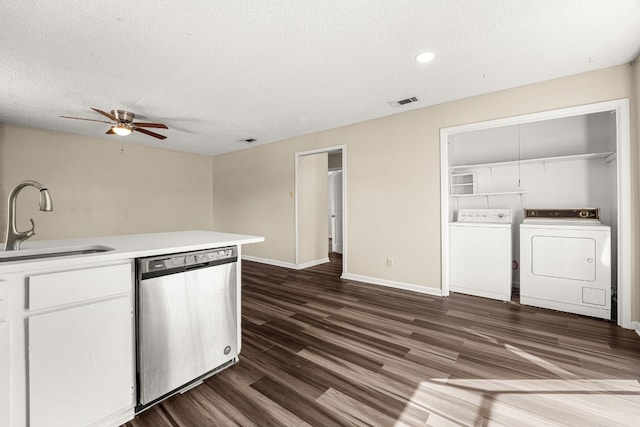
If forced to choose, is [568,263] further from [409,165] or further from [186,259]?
[186,259]

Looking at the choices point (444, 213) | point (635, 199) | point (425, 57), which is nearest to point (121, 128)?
point (425, 57)

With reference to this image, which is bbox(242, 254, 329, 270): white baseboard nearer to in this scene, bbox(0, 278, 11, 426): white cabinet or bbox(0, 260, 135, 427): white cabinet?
bbox(0, 260, 135, 427): white cabinet

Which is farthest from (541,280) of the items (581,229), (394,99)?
(394,99)

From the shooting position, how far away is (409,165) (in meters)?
3.53

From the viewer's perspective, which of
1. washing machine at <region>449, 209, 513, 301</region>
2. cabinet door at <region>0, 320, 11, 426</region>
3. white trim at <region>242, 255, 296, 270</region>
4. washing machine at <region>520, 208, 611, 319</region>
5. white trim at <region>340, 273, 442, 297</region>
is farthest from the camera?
white trim at <region>242, 255, 296, 270</region>

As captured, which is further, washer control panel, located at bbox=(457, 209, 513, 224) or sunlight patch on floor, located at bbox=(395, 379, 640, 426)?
washer control panel, located at bbox=(457, 209, 513, 224)

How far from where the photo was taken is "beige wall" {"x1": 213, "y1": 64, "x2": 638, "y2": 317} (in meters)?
2.61

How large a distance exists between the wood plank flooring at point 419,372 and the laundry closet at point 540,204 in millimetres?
412

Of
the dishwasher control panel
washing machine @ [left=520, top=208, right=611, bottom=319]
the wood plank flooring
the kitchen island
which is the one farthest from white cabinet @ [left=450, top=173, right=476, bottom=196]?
the kitchen island

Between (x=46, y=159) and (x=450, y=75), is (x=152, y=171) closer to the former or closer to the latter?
(x=46, y=159)

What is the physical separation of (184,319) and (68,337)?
503 mm

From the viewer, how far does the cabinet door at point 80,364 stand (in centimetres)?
111

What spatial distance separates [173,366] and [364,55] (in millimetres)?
2682

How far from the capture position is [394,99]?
3.15 meters
